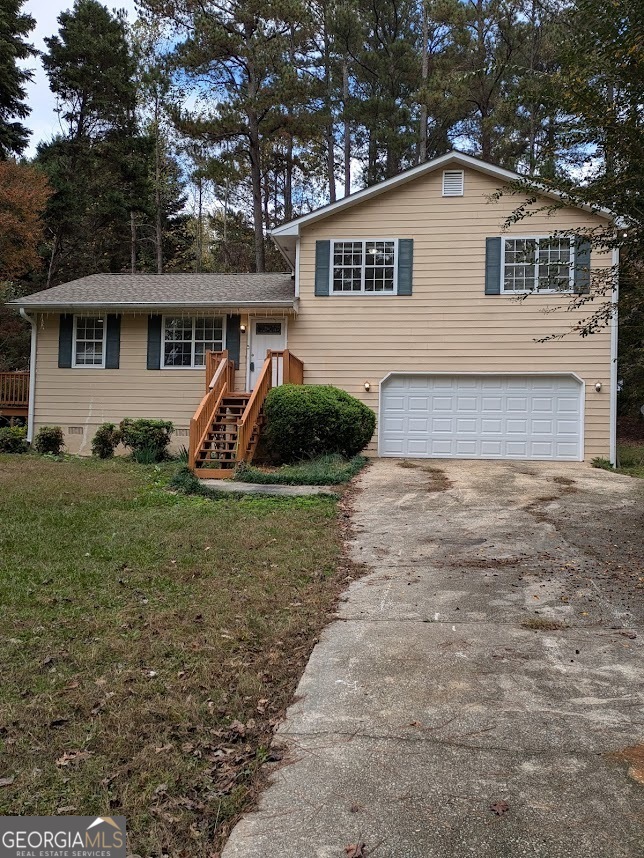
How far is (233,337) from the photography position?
1416 centimetres

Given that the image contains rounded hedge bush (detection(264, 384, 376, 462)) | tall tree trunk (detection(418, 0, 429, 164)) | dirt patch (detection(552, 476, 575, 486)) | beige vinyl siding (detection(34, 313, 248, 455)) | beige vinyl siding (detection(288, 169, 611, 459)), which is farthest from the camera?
tall tree trunk (detection(418, 0, 429, 164))

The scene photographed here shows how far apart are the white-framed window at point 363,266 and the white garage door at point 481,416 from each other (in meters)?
2.12

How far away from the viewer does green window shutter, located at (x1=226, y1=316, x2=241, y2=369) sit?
46.3ft

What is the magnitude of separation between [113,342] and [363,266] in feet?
19.8

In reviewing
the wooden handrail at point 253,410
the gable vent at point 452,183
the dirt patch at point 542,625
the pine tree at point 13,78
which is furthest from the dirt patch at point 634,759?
the pine tree at point 13,78

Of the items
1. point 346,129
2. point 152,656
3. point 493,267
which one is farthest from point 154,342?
point 346,129

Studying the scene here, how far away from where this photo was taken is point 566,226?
13336 millimetres

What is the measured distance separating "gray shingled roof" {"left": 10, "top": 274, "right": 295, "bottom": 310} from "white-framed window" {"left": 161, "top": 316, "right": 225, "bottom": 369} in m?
0.55

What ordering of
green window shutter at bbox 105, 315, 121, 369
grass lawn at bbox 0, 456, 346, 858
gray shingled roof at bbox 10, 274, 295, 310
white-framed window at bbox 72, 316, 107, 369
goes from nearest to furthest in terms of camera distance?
1. grass lawn at bbox 0, 456, 346, 858
2. gray shingled roof at bbox 10, 274, 295, 310
3. green window shutter at bbox 105, 315, 121, 369
4. white-framed window at bbox 72, 316, 107, 369

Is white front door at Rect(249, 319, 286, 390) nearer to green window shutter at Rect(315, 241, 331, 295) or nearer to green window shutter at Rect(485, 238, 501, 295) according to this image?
green window shutter at Rect(315, 241, 331, 295)

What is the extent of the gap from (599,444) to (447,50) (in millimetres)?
16791

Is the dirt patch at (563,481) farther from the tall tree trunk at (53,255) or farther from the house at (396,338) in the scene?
the tall tree trunk at (53,255)

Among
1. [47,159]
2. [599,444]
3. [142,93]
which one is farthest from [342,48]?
[599,444]

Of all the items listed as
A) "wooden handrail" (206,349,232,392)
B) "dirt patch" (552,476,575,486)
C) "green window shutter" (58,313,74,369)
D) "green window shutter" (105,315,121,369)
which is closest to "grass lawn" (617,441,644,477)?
"dirt patch" (552,476,575,486)
